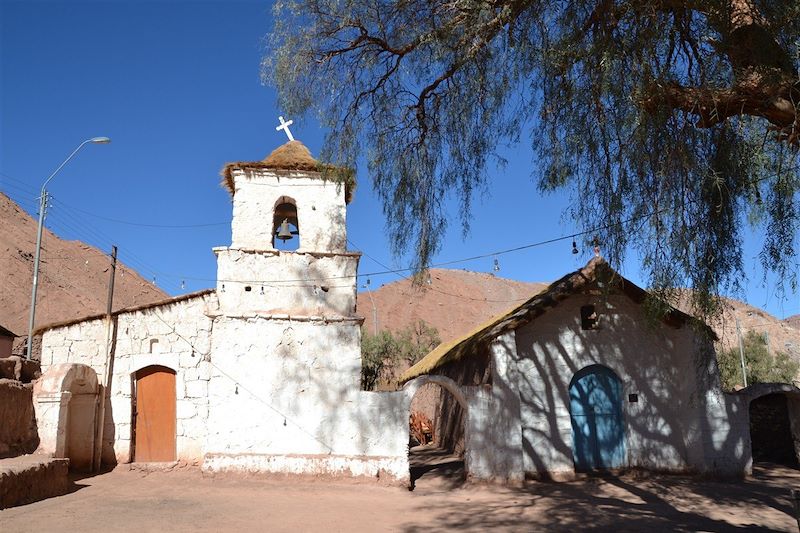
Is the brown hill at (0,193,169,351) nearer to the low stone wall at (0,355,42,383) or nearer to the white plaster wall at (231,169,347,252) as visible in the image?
the low stone wall at (0,355,42,383)

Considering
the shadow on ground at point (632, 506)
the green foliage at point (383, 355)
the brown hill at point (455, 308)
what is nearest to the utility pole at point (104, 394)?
the shadow on ground at point (632, 506)

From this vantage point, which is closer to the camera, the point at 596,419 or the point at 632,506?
the point at 632,506

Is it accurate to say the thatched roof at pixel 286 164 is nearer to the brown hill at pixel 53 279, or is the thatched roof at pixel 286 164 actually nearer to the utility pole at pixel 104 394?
the utility pole at pixel 104 394

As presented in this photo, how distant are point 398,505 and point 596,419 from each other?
5.96 metres

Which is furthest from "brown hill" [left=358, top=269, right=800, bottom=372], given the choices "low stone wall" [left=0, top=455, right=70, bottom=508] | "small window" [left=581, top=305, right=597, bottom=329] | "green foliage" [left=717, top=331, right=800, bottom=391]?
"low stone wall" [left=0, top=455, right=70, bottom=508]

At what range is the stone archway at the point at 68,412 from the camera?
11.4 meters

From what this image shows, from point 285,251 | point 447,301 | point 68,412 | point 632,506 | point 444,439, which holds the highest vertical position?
point 447,301

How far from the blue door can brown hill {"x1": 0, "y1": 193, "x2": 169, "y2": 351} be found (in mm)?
31960

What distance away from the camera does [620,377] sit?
14812 millimetres

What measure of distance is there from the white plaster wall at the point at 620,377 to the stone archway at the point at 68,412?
376 inches

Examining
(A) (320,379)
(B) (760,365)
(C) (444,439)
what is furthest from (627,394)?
(B) (760,365)

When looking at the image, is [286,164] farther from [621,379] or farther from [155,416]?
[621,379]

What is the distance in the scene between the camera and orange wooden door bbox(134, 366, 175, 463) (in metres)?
13.2

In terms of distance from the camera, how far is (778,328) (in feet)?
196
